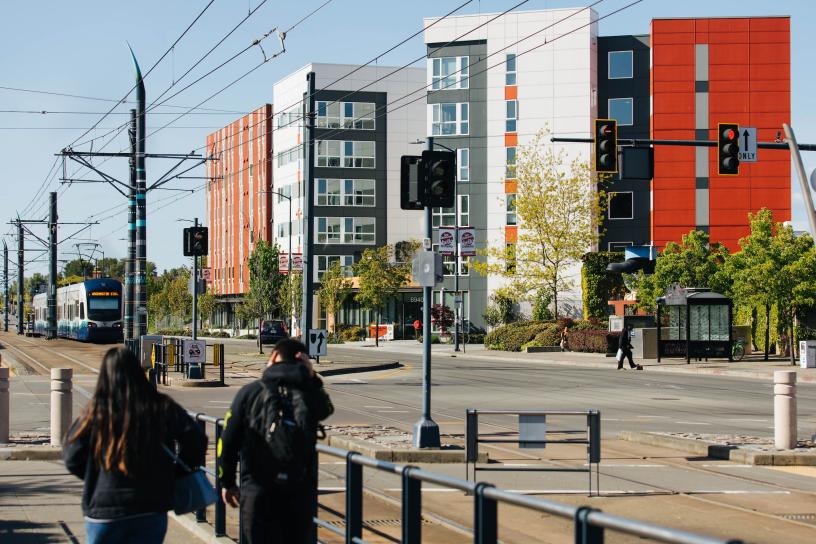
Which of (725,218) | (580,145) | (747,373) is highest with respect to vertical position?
(580,145)

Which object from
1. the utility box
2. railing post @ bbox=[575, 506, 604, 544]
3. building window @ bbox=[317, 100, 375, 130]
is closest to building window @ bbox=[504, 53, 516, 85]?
building window @ bbox=[317, 100, 375, 130]

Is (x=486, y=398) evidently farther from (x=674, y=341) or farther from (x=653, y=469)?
(x=674, y=341)

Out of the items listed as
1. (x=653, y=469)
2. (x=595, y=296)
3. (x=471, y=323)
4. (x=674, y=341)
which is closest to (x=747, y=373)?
(x=674, y=341)

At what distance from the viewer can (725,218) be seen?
71562 millimetres

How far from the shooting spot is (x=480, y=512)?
17.6 feet

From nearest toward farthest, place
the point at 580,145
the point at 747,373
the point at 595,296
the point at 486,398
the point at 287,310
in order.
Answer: the point at 486,398
the point at 747,373
the point at 595,296
the point at 580,145
the point at 287,310

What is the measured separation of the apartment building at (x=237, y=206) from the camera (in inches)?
3853

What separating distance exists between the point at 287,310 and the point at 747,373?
45.0 m

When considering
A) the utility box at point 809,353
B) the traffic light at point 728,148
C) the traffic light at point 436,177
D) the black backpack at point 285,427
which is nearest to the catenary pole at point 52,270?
the utility box at point 809,353

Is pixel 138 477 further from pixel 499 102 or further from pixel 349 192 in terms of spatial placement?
pixel 349 192

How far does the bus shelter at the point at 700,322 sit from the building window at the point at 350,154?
Result: 4711 centimetres

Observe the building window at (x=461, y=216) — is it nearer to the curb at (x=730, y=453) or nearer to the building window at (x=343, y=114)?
the building window at (x=343, y=114)

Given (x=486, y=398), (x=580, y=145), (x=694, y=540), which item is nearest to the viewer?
(x=694, y=540)

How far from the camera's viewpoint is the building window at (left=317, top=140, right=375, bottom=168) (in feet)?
294
